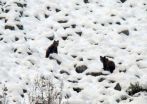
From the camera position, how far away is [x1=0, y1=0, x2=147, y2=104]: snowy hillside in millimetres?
7922

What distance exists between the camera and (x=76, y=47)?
32.5ft

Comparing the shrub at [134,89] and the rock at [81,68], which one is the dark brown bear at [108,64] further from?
the shrub at [134,89]

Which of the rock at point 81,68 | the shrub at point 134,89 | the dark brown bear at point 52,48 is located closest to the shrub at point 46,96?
the shrub at point 134,89

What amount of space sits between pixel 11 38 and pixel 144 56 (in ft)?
11.9

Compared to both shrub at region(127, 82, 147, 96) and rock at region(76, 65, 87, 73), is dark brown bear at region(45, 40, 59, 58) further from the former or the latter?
shrub at region(127, 82, 147, 96)

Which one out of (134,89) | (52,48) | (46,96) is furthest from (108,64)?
(46,96)

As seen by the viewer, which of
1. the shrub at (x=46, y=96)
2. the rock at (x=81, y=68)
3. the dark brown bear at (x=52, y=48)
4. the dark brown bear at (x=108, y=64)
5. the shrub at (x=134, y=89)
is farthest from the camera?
the dark brown bear at (x=52, y=48)

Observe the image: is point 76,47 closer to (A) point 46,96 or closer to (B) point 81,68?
(B) point 81,68

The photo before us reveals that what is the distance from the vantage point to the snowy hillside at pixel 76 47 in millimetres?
7922

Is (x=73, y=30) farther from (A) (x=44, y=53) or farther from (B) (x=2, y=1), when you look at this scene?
(B) (x=2, y=1)

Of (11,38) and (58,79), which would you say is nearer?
(58,79)

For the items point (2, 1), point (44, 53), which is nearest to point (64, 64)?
point (44, 53)

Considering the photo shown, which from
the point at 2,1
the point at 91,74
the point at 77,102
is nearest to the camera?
the point at 77,102

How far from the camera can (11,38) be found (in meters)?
9.75
